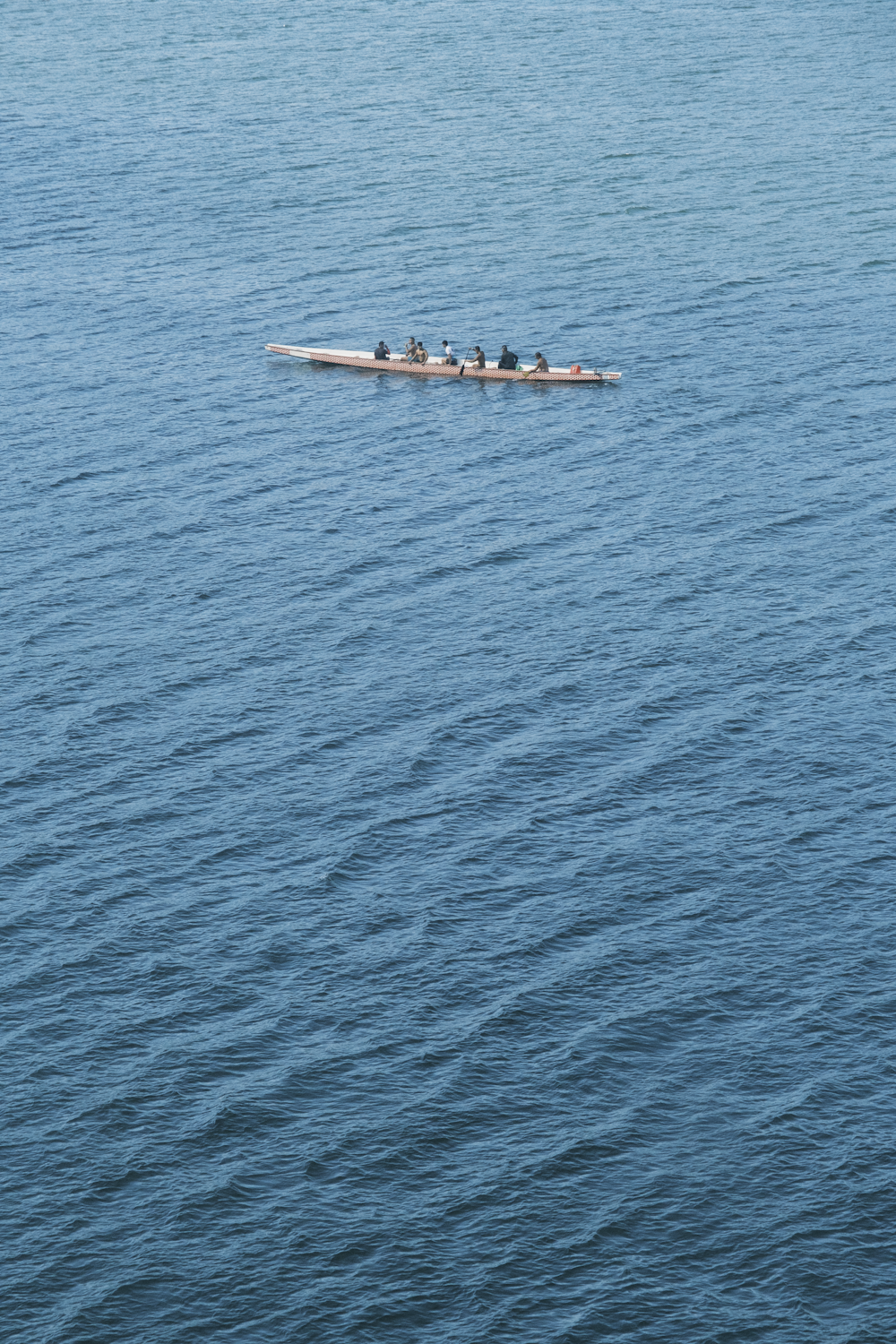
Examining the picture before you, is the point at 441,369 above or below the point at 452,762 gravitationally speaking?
above

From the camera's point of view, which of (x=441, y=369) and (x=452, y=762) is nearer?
(x=452, y=762)

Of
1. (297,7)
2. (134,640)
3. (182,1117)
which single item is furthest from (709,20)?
(182,1117)

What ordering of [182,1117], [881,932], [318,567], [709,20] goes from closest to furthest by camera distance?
[182,1117], [881,932], [318,567], [709,20]

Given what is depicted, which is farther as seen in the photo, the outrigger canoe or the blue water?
the outrigger canoe

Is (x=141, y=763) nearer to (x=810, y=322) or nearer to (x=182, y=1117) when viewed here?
(x=182, y=1117)
